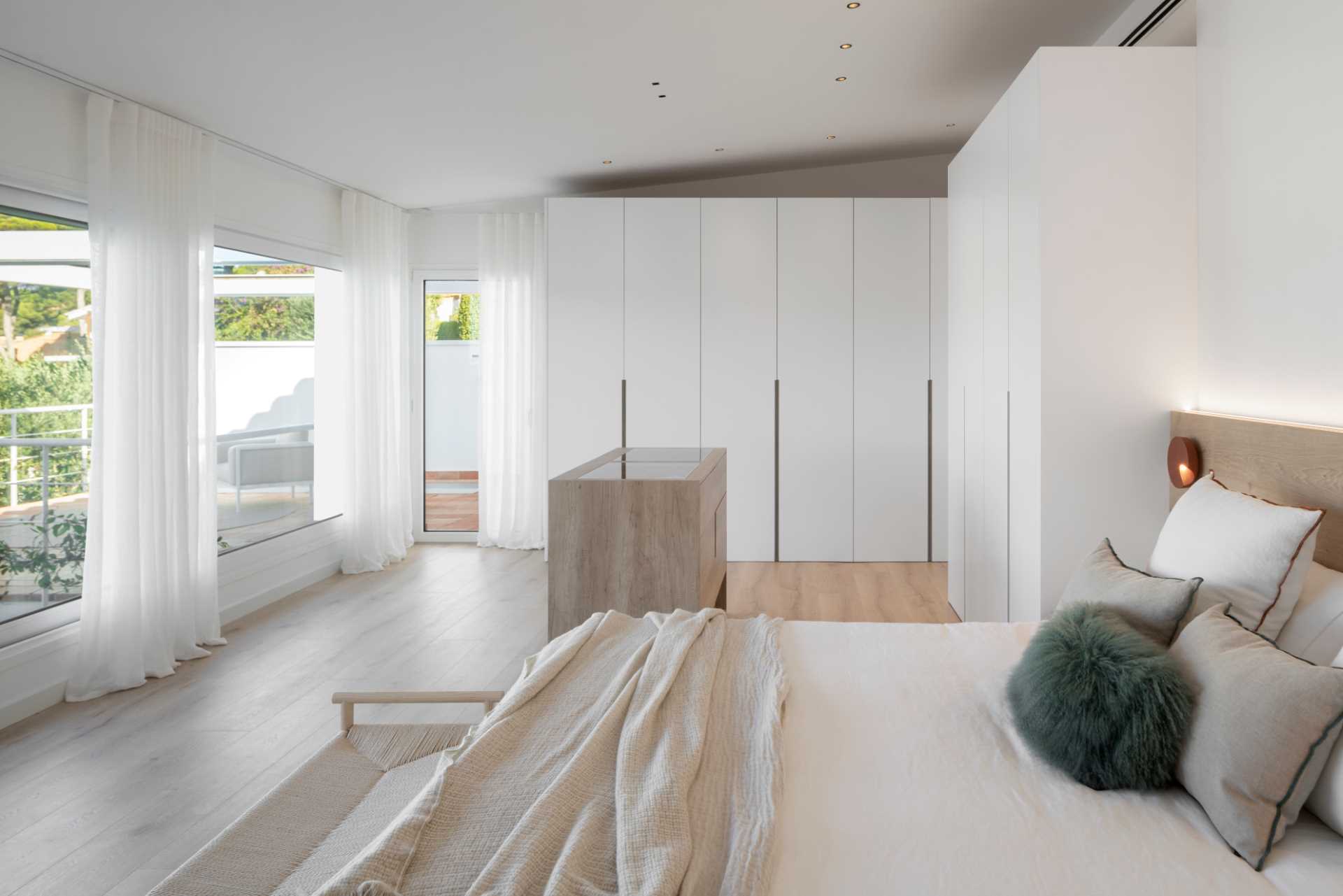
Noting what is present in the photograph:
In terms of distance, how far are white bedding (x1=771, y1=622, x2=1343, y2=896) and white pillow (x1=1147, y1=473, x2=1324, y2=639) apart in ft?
1.57

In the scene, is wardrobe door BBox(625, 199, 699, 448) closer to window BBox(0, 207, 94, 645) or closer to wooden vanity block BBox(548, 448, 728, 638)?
wooden vanity block BBox(548, 448, 728, 638)

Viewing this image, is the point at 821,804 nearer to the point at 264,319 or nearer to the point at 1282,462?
the point at 1282,462

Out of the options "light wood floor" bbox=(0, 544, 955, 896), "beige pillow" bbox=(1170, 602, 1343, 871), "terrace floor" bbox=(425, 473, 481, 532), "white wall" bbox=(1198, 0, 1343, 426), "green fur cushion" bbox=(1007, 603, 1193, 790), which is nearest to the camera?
"beige pillow" bbox=(1170, 602, 1343, 871)

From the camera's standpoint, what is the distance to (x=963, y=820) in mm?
1449

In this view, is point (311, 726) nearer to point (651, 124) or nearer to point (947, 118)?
point (651, 124)

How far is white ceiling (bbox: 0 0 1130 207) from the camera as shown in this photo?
3145 millimetres

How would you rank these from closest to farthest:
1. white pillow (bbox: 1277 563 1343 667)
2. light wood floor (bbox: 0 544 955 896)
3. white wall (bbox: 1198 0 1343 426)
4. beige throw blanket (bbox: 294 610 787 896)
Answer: beige throw blanket (bbox: 294 610 787 896) < white pillow (bbox: 1277 563 1343 667) < white wall (bbox: 1198 0 1343 426) < light wood floor (bbox: 0 544 955 896)

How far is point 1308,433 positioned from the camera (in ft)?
7.41

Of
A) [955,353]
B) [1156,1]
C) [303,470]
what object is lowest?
[303,470]

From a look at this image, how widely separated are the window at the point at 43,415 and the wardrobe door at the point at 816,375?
12.6 ft

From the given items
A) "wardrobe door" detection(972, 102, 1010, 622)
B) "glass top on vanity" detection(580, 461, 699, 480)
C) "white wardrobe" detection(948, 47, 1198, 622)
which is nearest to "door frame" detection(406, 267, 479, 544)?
"glass top on vanity" detection(580, 461, 699, 480)

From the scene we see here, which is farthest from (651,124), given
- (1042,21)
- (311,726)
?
(311,726)

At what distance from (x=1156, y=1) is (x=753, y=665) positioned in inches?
118

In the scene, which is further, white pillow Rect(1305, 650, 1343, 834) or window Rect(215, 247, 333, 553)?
window Rect(215, 247, 333, 553)
